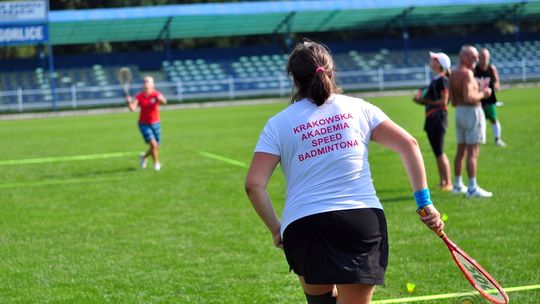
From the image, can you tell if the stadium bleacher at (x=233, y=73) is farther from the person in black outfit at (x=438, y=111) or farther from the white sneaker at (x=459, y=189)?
the white sneaker at (x=459, y=189)

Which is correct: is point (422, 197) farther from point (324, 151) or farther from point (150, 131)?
point (150, 131)

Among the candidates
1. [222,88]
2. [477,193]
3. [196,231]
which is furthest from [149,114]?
[222,88]

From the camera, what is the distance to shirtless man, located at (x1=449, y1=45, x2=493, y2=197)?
12711mm

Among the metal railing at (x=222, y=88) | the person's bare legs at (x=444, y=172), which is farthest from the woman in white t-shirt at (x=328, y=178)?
the metal railing at (x=222, y=88)

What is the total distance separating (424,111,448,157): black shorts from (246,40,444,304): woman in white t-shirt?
30.2 feet

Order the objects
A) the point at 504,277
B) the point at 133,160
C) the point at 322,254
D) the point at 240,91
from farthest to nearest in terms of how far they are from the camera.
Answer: the point at 240,91, the point at 133,160, the point at 504,277, the point at 322,254

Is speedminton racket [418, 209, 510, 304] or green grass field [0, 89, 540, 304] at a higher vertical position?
speedminton racket [418, 209, 510, 304]

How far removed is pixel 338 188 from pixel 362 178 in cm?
15

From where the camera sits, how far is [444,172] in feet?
45.4

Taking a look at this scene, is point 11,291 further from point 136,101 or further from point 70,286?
point 136,101

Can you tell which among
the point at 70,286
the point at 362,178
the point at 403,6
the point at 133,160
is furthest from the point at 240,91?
the point at 362,178

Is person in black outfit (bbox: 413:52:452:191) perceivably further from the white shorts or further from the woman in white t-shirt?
the woman in white t-shirt

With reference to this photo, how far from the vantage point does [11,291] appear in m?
8.42

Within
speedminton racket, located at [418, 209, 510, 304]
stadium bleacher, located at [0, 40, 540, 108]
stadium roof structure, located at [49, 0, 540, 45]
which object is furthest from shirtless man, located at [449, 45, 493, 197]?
stadium roof structure, located at [49, 0, 540, 45]
